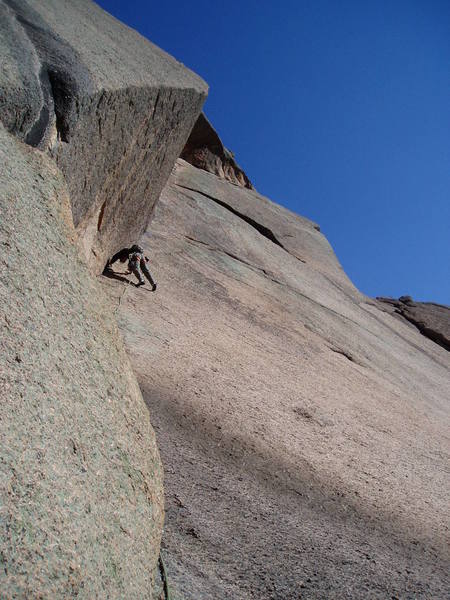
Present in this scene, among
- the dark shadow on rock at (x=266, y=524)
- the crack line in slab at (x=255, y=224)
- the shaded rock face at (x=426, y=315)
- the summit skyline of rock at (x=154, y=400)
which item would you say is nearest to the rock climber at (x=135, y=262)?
the summit skyline of rock at (x=154, y=400)

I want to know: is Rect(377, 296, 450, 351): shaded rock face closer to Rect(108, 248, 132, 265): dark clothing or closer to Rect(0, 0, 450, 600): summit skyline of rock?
Rect(0, 0, 450, 600): summit skyline of rock

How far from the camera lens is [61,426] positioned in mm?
1274

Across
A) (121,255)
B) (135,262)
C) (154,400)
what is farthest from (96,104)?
(121,255)

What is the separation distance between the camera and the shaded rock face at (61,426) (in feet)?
3.54

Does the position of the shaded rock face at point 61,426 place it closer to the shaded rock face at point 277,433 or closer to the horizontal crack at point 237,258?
the shaded rock face at point 277,433

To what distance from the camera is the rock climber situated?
180 inches

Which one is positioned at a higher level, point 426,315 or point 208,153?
point 208,153

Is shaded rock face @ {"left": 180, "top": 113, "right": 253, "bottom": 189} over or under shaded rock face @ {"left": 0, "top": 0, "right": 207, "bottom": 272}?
over

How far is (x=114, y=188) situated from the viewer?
365 centimetres

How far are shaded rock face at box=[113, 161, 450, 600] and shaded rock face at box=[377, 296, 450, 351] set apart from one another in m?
3.63

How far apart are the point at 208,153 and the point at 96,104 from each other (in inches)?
341

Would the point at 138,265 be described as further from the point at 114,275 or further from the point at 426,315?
the point at 426,315

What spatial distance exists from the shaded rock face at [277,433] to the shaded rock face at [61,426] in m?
0.46

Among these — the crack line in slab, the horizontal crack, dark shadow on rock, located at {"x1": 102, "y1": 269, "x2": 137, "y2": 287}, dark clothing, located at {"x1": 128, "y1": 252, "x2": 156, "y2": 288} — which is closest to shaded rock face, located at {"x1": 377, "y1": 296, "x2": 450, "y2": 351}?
the crack line in slab
